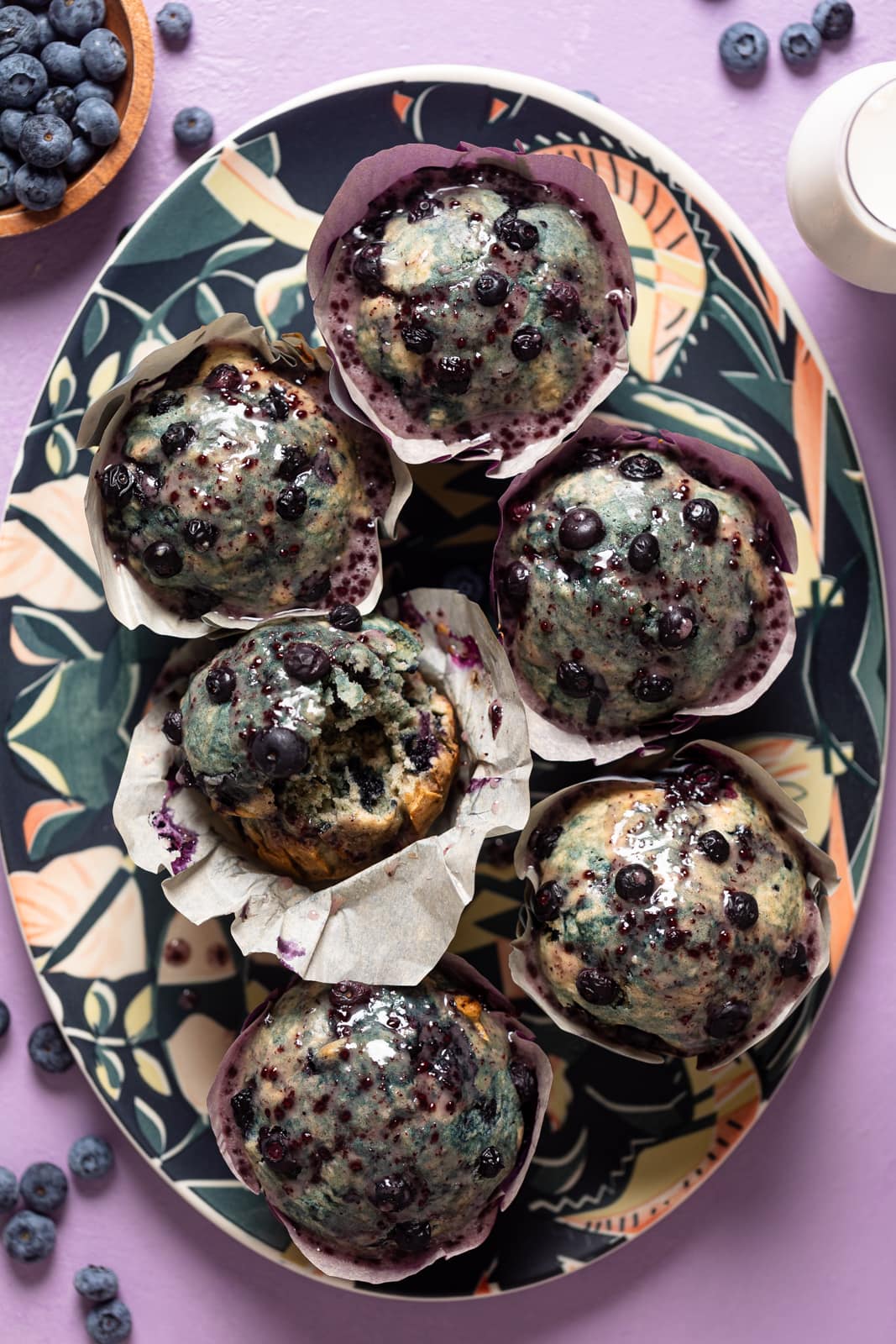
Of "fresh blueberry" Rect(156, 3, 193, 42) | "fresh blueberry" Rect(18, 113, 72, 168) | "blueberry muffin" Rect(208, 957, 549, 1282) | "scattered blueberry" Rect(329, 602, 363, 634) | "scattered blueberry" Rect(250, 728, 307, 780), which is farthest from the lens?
"fresh blueberry" Rect(156, 3, 193, 42)

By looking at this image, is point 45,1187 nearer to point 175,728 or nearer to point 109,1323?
point 109,1323

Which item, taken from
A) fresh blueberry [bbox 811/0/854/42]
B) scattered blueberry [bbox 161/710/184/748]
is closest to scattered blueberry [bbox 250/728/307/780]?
scattered blueberry [bbox 161/710/184/748]

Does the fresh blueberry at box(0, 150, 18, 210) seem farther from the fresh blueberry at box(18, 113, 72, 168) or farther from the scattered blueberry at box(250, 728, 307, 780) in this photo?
the scattered blueberry at box(250, 728, 307, 780)

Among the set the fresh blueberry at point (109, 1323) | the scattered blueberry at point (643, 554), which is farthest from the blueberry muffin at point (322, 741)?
the fresh blueberry at point (109, 1323)

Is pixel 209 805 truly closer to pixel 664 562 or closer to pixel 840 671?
pixel 664 562

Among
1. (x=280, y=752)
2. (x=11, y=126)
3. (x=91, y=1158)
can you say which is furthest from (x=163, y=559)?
(x=91, y=1158)

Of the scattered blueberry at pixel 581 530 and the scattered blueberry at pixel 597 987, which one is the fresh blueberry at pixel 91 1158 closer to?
the scattered blueberry at pixel 597 987
